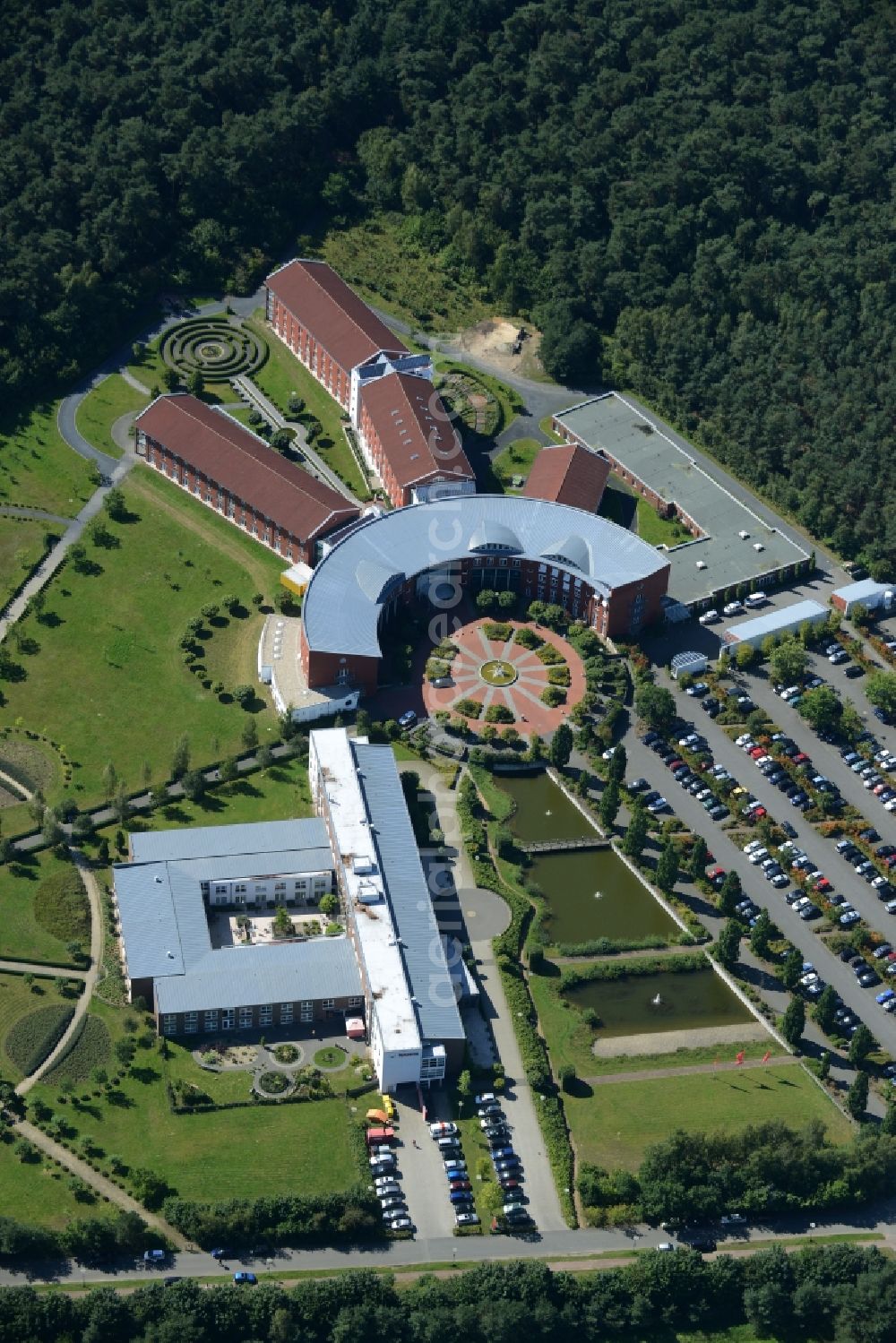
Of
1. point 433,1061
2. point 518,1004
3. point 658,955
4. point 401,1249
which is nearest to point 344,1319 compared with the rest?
point 401,1249

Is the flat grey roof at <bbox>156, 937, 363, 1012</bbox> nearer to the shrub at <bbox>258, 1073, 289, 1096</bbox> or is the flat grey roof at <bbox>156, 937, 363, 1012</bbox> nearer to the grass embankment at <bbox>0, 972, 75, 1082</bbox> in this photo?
the shrub at <bbox>258, 1073, 289, 1096</bbox>

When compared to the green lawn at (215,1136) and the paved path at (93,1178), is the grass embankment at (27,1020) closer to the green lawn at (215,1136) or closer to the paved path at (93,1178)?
the green lawn at (215,1136)

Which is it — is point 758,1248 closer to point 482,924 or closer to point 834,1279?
point 834,1279

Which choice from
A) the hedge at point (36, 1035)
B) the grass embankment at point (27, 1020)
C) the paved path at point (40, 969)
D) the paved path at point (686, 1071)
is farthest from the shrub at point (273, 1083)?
the paved path at point (686, 1071)

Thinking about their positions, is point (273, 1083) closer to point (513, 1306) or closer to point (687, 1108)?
point (513, 1306)

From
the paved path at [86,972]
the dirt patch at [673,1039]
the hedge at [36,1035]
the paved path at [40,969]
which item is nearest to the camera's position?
the paved path at [86,972]

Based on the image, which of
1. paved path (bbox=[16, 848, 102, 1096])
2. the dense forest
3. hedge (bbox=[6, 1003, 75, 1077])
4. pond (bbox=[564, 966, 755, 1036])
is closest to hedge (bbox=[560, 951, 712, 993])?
pond (bbox=[564, 966, 755, 1036])
